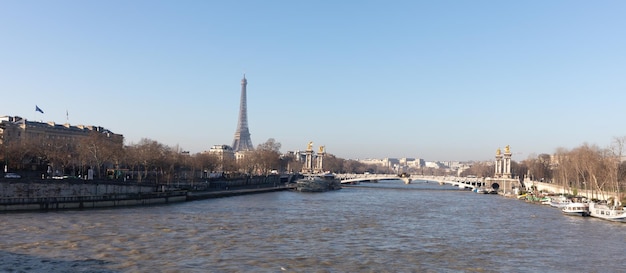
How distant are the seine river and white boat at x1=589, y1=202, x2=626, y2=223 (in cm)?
168

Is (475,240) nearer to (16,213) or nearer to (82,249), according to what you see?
(82,249)

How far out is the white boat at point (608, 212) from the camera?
4222cm

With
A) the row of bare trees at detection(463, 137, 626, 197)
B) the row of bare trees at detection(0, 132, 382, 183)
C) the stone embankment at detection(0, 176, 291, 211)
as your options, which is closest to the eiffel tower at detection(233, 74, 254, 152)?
the row of bare trees at detection(0, 132, 382, 183)

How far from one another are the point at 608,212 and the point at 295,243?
93.0ft

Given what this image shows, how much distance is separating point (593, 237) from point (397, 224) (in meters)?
11.2

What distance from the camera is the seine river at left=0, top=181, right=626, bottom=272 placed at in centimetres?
2200

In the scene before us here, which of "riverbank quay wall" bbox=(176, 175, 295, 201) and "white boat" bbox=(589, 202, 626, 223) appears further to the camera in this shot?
"riverbank quay wall" bbox=(176, 175, 295, 201)

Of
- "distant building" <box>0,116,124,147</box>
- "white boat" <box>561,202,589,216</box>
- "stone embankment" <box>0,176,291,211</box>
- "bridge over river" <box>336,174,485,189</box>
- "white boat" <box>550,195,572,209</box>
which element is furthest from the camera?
"bridge over river" <box>336,174,485,189</box>

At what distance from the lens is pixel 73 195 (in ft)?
152

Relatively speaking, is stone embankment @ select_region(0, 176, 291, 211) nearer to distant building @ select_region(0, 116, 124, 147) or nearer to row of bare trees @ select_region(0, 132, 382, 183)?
row of bare trees @ select_region(0, 132, 382, 183)

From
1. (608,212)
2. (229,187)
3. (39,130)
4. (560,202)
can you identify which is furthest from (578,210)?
(39,130)

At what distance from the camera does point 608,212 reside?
44.1 meters

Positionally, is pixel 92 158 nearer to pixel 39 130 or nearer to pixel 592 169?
pixel 39 130

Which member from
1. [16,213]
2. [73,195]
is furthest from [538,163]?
[16,213]
